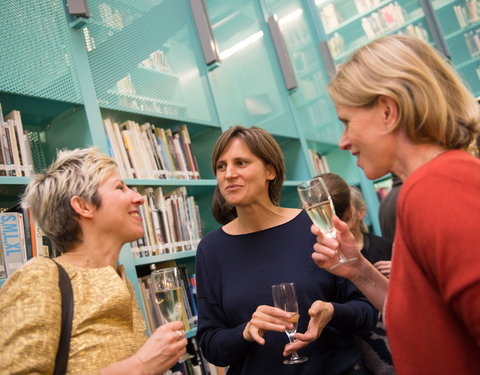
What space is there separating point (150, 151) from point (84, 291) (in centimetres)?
139

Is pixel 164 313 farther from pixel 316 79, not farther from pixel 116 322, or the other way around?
pixel 316 79

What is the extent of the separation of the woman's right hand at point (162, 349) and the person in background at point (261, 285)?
0.23m

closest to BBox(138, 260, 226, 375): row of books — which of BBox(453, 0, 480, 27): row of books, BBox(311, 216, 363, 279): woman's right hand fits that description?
BBox(311, 216, 363, 279): woman's right hand

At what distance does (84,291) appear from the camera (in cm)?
130

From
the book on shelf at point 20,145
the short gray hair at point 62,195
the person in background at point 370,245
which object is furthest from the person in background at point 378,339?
the book on shelf at point 20,145

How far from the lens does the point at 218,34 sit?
3482mm

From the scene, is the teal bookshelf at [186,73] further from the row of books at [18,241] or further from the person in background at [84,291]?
the person in background at [84,291]

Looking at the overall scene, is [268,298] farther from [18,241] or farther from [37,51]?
[37,51]

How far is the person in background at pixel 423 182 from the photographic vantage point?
76 cm

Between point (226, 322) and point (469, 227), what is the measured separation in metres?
1.11

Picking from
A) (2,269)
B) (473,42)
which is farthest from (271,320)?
(473,42)

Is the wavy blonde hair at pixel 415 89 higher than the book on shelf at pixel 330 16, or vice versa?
the book on shelf at pixel 330 16

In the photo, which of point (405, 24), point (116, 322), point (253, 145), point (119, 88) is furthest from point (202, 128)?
point (405, 24)

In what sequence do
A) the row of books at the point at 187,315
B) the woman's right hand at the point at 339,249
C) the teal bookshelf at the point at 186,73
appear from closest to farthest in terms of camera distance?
the woman's right hand at the point at 339,249 < the teal bookshelf at the point at 186,73 < the row of books at the point at 187,315
